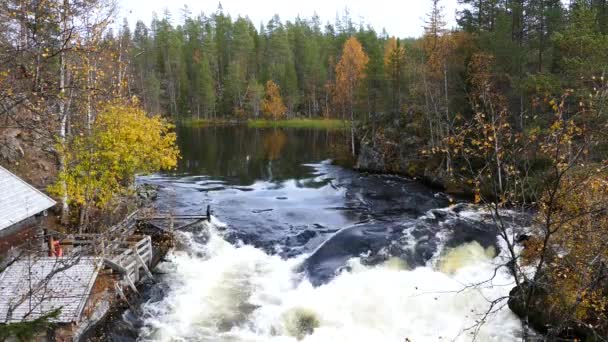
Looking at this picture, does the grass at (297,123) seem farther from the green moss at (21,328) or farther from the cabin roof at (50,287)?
the green moss at (21,328)

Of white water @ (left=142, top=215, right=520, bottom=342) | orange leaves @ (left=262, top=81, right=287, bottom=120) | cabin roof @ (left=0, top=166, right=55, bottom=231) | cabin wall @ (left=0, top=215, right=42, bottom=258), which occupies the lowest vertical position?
white water @ (left=142, top=215, right=520, bottom=342)

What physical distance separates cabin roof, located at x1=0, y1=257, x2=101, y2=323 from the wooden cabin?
4.92 feet

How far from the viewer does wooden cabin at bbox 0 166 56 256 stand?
18.2 m

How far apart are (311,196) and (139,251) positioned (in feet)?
60.0

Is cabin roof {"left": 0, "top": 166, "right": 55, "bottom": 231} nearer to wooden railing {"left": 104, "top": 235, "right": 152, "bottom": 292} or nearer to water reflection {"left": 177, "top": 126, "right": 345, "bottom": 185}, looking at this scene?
wooden railing {"left": 104, "top": 235, "right": 152, "bottom": 292}

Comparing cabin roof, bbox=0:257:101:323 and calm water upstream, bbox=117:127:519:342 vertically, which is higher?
cabin roof, bbox=0:257:101:323

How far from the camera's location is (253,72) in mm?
110562

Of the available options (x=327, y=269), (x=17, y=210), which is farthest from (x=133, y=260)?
(x=327, y=269)

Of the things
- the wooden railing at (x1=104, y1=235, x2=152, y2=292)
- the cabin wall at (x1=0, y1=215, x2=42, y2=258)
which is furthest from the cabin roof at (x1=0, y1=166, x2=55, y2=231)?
the wooden railing at (x1=104, y1=235, x2=152, y2=292)

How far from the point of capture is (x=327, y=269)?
23203 mm

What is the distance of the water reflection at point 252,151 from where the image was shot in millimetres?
49216

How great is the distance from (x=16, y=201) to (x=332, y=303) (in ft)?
45.2

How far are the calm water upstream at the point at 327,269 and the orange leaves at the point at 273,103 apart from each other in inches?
2361

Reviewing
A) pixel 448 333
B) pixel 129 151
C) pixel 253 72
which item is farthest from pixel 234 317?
pixel 253 72
